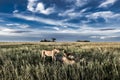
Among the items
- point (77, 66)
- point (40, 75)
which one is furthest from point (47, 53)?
point (40, 75)

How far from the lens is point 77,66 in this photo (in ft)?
22.4

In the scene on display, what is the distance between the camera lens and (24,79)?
5691 millimetres

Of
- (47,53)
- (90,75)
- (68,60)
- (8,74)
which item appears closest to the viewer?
(90,75)

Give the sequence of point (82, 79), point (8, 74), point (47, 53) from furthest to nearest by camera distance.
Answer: point (47, 53) → point (8, 74) → point (82, 79)

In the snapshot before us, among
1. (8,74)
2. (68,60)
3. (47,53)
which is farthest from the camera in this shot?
(47,53)

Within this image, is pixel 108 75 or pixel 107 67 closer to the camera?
pixel 108 75

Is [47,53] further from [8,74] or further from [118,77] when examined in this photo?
[118,77]

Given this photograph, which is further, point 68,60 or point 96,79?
point 68,60

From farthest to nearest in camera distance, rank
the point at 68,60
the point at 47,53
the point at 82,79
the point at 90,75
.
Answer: the point at 47,53 → the point at 68,60 → the point at 90,75 → the point at 82,79

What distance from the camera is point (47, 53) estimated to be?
10.8 meters

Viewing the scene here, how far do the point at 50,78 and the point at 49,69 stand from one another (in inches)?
36.1

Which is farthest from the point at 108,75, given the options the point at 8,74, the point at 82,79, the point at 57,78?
the point at 8,74

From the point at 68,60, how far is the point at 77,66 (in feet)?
4.76

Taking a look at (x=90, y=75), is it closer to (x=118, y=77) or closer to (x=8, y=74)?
(x=118, y=77)
